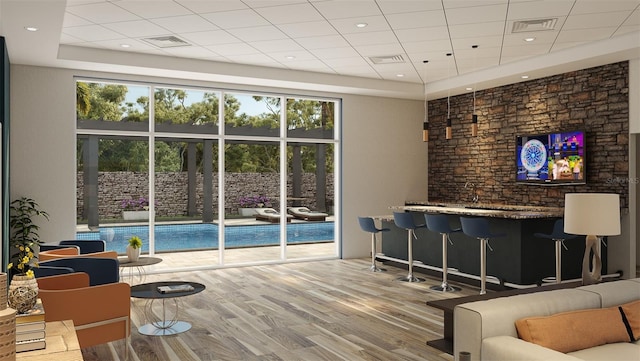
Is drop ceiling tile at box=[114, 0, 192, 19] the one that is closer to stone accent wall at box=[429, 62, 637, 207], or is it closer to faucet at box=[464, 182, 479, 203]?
stone accent wall at box=[429, 62, 637, 207]

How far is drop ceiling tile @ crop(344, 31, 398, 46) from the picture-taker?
268 inches

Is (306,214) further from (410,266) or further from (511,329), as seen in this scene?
(511,329)

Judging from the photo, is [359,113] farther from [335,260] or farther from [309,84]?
[335,260]

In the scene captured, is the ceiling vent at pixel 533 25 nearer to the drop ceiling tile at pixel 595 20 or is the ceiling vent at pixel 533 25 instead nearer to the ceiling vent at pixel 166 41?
the drop ceiling tile at pixel 595 20

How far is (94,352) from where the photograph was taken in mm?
4805

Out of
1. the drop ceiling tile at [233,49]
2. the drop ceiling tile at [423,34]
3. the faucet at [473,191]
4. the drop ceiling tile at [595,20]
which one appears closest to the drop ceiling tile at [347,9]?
the drop ceiling tile at [423,34]

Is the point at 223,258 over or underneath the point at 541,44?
underneath

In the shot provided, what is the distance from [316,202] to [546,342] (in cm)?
709

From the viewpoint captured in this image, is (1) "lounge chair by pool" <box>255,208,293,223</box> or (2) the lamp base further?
(1) "lounge chair by pool" <box>255,208,293,223</box>

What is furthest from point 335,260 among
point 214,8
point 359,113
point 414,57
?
point 214,8

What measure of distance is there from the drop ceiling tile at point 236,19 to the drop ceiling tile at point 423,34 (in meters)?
1.77

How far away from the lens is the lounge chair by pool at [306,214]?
9.92m

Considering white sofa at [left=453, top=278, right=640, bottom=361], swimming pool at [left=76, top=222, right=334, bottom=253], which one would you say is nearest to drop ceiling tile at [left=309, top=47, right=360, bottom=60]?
swimming pool at [left=76, top=222, right=334, bottom=253]

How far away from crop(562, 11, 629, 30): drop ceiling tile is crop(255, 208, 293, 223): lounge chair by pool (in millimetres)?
5567
